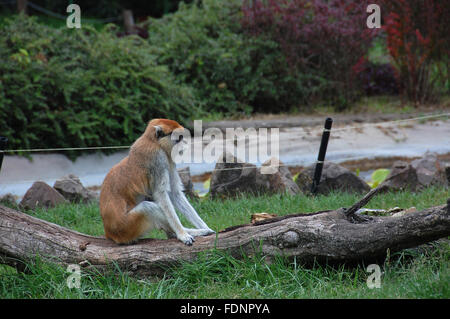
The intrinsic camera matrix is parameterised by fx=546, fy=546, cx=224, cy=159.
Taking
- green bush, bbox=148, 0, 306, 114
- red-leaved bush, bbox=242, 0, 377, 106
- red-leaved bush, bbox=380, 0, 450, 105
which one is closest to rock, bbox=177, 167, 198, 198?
green bush, bbox=148, 0, 306, 114

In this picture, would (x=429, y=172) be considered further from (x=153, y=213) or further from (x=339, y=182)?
(x=153, y=213)

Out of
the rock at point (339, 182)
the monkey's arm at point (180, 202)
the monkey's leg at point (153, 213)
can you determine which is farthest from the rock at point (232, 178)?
the monkey's leg at point (153, 213)

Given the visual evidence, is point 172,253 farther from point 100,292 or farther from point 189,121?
point 189,121

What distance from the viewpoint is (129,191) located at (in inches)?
169

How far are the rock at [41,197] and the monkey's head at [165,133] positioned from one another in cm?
274

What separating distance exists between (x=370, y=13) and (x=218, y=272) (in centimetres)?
929

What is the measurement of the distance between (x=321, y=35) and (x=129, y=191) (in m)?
8.75

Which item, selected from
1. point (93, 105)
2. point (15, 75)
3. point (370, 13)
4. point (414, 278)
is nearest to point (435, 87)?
point (370, 13)

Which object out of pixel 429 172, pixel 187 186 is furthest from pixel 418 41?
pixel 187 186
